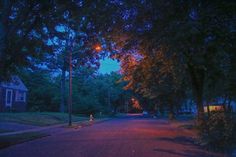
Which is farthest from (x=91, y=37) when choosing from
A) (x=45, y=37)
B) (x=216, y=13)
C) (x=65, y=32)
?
(x=216, y=13)

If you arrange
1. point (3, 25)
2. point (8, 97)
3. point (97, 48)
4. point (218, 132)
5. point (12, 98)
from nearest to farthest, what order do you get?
point (3, 25)
point (218, 132)
point (97, 48)
point (8, 97)
point (12, 98)

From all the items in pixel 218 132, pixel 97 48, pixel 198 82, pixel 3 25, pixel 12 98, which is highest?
pixel 12 98

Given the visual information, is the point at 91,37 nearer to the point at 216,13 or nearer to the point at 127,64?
the point at 216,13

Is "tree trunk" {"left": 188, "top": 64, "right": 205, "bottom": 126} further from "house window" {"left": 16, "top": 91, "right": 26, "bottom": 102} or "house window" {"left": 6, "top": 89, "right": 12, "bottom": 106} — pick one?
"house window" {"left": 16, "top": 91, "right": 26, "bottom": 102}

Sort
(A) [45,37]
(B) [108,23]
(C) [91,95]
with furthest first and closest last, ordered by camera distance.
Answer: (C) [91,95] → (A) [45,37] → (B) [108,23]

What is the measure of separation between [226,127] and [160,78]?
16299mm

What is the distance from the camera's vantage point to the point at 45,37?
20375 millimetres

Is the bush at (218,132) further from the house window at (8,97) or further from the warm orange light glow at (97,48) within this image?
the house window at (8,97)

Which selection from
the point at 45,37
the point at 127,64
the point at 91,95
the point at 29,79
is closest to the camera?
the point at 45,37

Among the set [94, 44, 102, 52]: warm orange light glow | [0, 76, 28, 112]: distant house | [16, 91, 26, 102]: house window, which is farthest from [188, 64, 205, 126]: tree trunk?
[16, 91, 26, 102]: house window

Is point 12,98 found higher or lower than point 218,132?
higher

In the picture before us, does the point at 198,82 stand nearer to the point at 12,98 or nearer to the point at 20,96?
the point at 12,98

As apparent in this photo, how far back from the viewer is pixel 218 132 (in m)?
17.8

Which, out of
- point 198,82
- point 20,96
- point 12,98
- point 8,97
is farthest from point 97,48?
point 20,96
